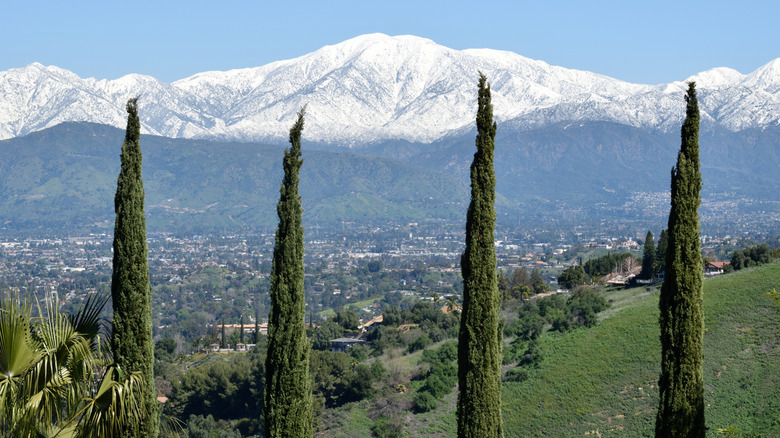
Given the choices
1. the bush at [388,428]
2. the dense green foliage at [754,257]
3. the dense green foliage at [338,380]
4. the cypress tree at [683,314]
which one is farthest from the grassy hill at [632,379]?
the cypress tree at [683,314]

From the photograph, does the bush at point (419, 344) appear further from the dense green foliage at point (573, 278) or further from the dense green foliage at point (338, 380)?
the dense green foliage at point (573, 278)

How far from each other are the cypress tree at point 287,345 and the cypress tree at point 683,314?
5.20 meters

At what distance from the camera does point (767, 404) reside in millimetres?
29891

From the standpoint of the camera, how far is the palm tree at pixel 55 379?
10.7 m

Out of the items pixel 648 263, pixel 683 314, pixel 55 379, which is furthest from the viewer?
pixel 648 263

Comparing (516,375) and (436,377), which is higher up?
(516,375)

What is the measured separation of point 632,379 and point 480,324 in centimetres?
2239

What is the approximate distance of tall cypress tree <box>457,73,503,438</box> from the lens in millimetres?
14125

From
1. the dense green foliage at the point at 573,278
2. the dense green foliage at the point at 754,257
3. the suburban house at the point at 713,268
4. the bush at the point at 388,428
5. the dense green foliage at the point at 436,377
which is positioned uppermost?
the dense green foliage at the point at 754,257

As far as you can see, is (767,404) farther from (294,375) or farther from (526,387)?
(294,375)

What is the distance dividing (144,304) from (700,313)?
25.9 feet

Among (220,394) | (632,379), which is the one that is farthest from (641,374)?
(220,394)

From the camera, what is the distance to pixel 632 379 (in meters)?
34.8

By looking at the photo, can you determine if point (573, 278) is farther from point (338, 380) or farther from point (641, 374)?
point (641, 374)
